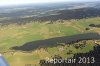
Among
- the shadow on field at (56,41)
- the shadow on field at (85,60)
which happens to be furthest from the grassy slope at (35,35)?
the shadow on field at (56,41)

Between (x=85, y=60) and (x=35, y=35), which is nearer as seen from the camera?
(x=85, y=60)

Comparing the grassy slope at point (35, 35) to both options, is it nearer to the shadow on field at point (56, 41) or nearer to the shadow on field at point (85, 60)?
the shadow on field at point (85, 60)

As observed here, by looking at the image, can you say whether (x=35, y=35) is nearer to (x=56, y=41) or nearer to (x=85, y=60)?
(x=56, y=41)

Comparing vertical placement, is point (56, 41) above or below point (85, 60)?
below

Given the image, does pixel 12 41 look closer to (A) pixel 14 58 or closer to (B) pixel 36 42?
(B) pixel 36 42

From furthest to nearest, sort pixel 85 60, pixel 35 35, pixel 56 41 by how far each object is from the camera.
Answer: pixel 35 35, pixel 56 41, pixel 85 60

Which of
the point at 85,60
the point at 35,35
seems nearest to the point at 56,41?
the point at 35,35

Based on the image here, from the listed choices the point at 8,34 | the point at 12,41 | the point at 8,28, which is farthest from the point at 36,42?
the point at 8,28
